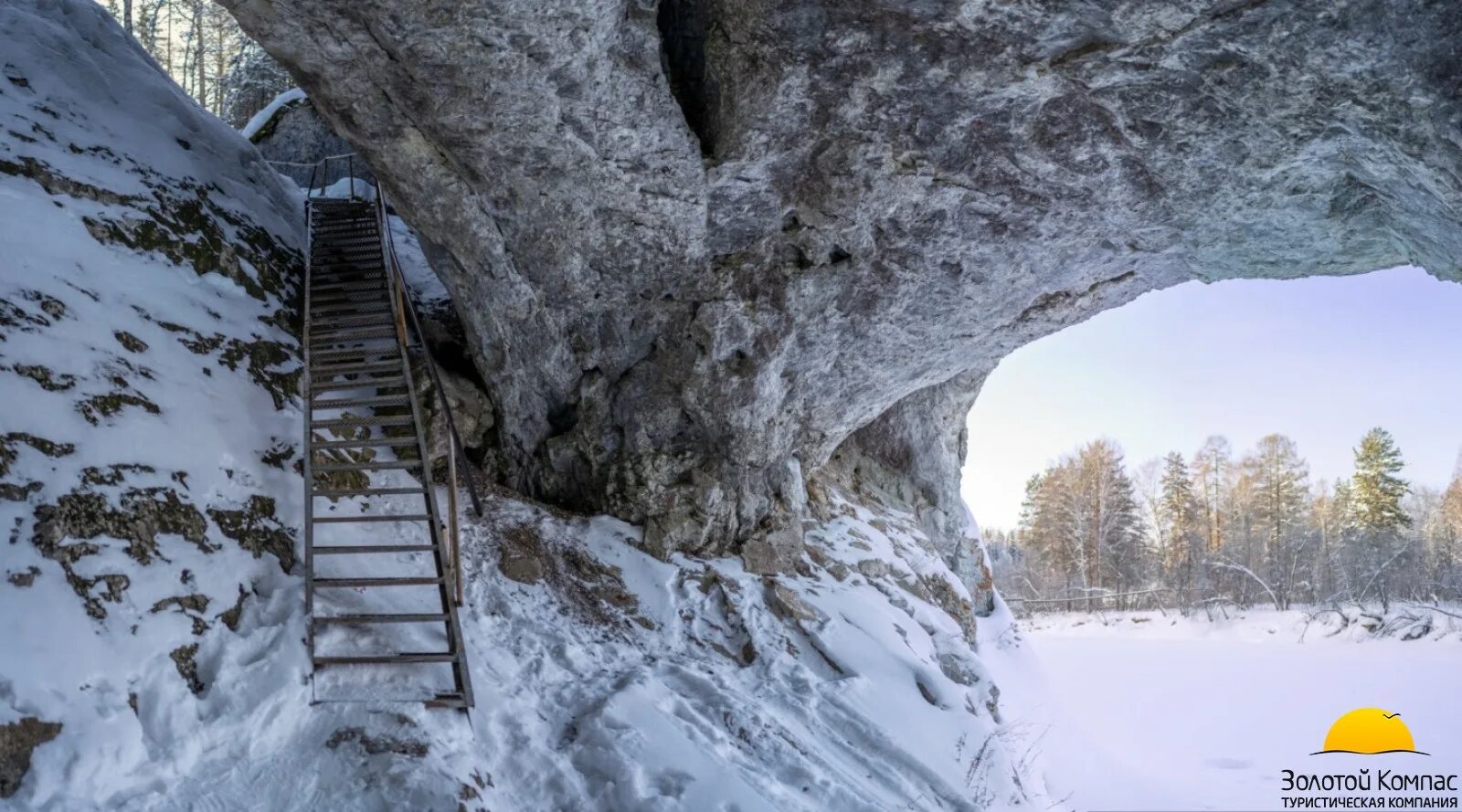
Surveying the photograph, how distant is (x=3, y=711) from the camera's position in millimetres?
4043

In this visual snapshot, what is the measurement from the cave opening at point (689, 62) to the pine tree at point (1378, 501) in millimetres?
29092

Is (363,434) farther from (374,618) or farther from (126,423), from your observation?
(374,618)

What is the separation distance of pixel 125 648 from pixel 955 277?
304 inches

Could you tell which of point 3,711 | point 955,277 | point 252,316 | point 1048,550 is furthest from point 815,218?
point 1048,550

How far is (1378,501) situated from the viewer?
90.8 ft

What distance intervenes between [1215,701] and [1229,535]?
25212mm

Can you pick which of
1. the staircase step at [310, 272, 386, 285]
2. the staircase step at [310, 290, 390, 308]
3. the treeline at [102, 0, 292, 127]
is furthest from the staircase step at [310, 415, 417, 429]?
the treeline at [102, 0, 292, 127]

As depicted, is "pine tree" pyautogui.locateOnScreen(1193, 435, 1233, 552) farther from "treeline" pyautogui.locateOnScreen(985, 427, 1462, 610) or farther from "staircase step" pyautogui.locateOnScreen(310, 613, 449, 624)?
"staircase step" pyautogui.locateOnScreen(310, 613, 449, 624)

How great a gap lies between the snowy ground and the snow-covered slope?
2607 millimetres

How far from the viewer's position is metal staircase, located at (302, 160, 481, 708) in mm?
5477

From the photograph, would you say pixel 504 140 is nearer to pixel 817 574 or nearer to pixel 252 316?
pixel 252 316

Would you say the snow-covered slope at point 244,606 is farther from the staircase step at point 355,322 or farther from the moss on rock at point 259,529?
the staircase step at point 355,322

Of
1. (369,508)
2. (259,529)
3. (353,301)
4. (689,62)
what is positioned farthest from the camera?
(353,301)

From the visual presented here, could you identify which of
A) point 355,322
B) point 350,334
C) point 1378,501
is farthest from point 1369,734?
point 1378,501
